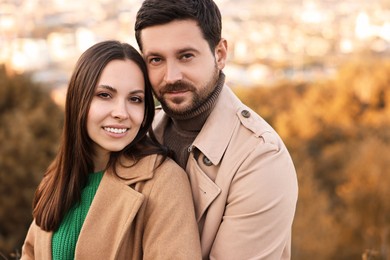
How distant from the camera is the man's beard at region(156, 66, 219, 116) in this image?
8.73 feet

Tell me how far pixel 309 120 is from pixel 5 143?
15143 millimetres

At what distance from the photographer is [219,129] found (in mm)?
2648

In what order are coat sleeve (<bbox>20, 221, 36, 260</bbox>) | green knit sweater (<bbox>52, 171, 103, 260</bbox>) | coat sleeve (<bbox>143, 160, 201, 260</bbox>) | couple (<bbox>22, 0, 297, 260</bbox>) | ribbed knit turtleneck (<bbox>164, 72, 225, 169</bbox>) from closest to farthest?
coat sleeve (<bbox>143, 160, 201, 260</bbox>) → couple (<bbox>22, 0, 297, 260</bbox>) → green knit sweater (<bbox>52, 171, 103, 260</bbox>) → ribbed knit turtleneck (<bbox>164, 72, 225, 169</bbox>) → coat sleeve (<bbox>20, 221, 36, 260</bbox>)

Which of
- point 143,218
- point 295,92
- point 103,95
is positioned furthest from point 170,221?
point 295,92

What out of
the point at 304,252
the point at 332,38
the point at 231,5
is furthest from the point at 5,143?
the point at 332,38

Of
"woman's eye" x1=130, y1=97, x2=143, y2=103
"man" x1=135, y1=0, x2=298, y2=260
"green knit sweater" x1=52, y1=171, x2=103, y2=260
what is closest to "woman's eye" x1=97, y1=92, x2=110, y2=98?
"woman's eye" x1=130, y1=97, x2=143, y2=103

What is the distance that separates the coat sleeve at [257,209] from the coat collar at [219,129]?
15cm

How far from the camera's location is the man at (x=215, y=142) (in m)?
2.45

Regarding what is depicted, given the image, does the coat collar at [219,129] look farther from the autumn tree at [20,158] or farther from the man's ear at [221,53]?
the autumn tree at [20,158]

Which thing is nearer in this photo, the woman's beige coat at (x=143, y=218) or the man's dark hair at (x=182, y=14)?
the woman's beige coat at (x=143, y=218)

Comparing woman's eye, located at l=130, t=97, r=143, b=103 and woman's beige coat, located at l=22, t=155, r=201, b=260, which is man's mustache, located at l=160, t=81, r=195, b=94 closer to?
woman's eye, located at l=130, t=97, r=143, b=103

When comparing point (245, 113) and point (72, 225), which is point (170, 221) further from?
point (245, 113)

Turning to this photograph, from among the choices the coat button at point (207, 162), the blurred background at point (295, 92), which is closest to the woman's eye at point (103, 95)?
the coat button at point (207, 162)

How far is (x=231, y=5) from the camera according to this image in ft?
99.3
